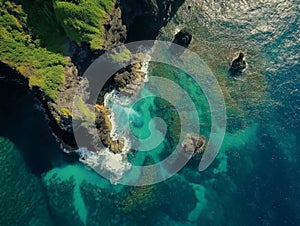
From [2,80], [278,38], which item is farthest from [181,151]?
[2,80]

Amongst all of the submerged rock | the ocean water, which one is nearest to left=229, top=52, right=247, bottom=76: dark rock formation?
the ocean water

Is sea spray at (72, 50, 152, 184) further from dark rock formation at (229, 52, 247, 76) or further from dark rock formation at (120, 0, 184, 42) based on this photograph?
dark rock formation at (229, 52, 247, 76)

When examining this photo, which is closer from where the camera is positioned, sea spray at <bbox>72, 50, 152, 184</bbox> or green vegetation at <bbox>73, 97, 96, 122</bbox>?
green vegetation at <bbox>73, 97, 96, 122</bbox>

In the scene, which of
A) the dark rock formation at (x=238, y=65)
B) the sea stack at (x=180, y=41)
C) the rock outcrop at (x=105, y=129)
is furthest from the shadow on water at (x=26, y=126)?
the dark rock formation at (x=238, y=65)

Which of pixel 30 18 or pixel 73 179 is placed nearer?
pixel 30 18

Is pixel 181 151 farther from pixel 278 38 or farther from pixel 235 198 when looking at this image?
pixel 278 38

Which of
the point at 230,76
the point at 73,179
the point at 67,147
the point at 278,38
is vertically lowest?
the point at 73,179
